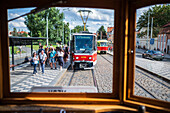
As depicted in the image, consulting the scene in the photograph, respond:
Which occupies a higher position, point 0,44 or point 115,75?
point 0,44

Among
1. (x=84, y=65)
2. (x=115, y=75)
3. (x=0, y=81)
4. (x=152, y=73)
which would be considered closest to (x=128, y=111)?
(x=115, y=75)

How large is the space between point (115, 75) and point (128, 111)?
620 mm

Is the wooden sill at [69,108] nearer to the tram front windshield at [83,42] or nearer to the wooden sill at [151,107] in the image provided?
the wooden sill at [151,107]

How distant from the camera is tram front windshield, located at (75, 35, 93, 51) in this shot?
14883 millimetres

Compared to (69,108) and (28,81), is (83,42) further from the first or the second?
(69,108)

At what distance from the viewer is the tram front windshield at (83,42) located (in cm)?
1488

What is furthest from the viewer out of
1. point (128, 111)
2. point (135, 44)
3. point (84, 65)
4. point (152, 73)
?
point (84, 65)

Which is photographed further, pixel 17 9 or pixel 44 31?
pixel 44 31

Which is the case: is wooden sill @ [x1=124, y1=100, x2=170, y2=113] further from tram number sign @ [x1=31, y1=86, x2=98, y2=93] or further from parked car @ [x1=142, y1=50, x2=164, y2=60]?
parked car @ [x1=142, y1=50, x2=164, y2=60]

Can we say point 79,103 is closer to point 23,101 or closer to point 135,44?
point 23,101

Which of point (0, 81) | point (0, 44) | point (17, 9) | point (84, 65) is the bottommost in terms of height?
point (84, 65)

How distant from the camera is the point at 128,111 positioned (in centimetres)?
254

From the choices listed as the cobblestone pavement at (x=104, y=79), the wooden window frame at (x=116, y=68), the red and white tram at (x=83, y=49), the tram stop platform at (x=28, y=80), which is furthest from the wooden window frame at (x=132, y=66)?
the red and white tram at (x=83, y=49)

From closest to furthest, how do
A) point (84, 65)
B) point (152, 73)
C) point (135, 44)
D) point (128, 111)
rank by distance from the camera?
point (128, 111)
point (135, 44)
point (152, 73)
point (84, 65)
